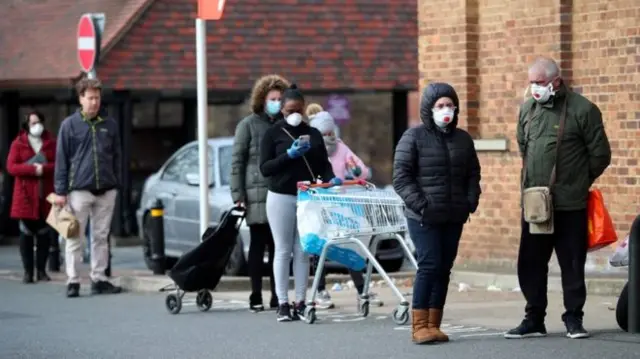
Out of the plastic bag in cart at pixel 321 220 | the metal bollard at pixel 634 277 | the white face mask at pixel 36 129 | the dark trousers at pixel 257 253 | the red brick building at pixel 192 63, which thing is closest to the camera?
the metal bollard at pixel 634 277

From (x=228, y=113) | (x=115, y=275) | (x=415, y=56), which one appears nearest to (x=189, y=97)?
(x=228, y=113)

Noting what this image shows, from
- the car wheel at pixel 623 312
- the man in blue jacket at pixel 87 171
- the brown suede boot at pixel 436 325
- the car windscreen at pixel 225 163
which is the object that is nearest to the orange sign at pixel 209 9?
the man in blue jacket at pixel 87 171

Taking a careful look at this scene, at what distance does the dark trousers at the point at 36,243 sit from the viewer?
57.5 feet

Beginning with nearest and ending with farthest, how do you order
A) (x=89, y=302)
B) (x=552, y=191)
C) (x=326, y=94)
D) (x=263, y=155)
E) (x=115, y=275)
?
(x=552, y=191) < (x=263, y=155) < (x=89, y=302) < (x=115, y=275) < (x=326, y=94)

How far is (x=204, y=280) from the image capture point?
45.2ft

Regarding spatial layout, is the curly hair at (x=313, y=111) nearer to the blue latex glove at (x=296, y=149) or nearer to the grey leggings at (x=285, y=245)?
the grey leggings at (x=285, y=245)

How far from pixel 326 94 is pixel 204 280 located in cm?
1208

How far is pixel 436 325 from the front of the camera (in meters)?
11.2

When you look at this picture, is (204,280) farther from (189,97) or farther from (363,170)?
(189,97)

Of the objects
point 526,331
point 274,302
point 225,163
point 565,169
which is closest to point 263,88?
point 274,302

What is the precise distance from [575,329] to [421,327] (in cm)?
107

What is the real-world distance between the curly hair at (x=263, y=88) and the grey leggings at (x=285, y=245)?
0.98 metres

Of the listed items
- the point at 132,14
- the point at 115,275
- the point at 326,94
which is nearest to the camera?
the point at 115,275

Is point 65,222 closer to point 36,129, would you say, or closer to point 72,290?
point 72,290
